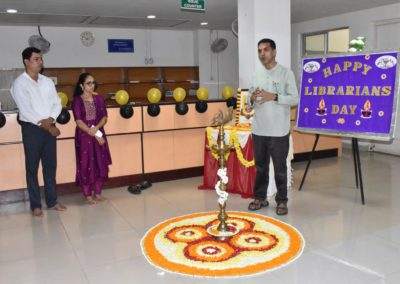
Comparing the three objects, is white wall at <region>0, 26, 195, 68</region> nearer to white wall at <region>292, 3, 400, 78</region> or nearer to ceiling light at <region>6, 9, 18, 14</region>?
ceiling light at <region>6, 9, 18, 14</region>

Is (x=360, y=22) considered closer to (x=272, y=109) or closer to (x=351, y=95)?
(x=351, y=95)

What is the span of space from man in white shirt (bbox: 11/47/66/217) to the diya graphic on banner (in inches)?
105

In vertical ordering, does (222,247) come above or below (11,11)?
below

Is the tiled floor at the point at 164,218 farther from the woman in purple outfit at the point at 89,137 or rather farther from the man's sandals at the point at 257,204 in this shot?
the woman in purple outfit at the point at 89,137

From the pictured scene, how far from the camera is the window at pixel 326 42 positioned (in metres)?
8.36

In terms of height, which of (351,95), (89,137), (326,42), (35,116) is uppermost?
(326,42)

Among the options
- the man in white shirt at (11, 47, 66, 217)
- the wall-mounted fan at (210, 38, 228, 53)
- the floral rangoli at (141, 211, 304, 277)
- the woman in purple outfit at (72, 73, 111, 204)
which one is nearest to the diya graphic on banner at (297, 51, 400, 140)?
the floral rangoli at (141, 211, 304, 277)

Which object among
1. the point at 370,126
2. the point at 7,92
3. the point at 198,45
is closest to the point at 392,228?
the point at 370,126

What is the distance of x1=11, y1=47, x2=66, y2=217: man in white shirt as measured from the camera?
12.0ft

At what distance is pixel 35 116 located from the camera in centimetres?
368

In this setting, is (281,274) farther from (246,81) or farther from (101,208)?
(246,81)

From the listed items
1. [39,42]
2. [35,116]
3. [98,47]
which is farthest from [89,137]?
[98,47]

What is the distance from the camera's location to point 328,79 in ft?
13.5

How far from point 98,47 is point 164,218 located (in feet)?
21.6
